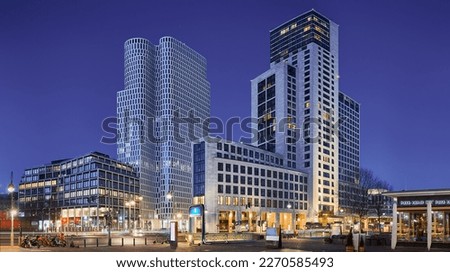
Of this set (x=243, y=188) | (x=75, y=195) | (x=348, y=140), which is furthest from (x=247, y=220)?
(x=348, y=140)

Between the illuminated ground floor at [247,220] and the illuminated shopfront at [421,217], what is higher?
the illuminated shopfront at [421,217]

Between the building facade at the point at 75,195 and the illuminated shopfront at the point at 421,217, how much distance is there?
96.1 meters

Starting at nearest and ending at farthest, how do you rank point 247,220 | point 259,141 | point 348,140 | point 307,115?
point 247,220, point 307,115, point 259,141, point 348,140

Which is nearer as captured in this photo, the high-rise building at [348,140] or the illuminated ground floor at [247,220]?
the illuminated ground floor at [247,220]

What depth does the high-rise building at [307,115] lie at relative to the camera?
5231 inches

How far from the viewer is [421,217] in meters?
35.4

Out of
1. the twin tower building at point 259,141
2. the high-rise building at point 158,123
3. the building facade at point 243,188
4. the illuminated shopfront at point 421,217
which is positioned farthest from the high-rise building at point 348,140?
the illuminated shopfront at point 421,217

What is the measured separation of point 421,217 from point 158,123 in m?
156

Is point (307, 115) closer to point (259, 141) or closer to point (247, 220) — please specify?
point (259, 141)

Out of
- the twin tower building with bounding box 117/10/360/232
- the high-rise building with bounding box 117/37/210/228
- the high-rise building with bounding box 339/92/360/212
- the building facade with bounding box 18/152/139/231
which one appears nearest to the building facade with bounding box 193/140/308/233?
the twin tower building with bounding box 117/10/360/232

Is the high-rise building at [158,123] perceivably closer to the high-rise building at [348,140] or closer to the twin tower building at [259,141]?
the twin tower building at [259,141]

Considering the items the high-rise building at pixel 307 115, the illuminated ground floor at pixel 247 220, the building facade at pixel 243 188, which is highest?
the high-rise building at pixel 307 115
